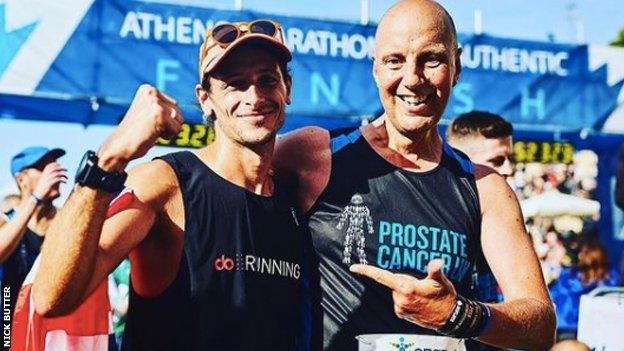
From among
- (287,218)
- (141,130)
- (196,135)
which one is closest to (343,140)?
(287,218)

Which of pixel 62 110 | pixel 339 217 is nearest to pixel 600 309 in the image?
pixel 339 217

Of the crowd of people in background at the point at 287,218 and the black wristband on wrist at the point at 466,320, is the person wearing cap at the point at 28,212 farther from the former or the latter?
the black wristband on wrist at the point at 466,320

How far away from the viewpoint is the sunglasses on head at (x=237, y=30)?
309 cm

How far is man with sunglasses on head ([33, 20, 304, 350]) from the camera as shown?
8.20 ft

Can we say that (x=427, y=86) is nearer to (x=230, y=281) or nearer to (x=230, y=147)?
(x=230, y=147)

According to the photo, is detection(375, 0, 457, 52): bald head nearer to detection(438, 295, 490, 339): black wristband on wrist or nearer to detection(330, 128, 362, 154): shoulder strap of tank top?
detection(330, 128, 362, 154): shoulder strap of tank top

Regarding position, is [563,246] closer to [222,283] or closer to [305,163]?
[305,163]

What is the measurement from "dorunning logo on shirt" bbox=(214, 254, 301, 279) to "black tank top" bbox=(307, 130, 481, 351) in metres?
0.23

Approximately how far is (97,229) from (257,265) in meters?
0.54

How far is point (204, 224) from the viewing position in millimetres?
2807

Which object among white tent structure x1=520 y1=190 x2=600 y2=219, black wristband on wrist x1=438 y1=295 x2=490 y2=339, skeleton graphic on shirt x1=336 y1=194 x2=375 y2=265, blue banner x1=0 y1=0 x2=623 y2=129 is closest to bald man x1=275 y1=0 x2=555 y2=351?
skeleton graphic on shirt x1=336 y1=194 x2=375 y2=265

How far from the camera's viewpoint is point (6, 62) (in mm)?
8336

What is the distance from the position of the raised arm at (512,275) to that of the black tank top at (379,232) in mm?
54

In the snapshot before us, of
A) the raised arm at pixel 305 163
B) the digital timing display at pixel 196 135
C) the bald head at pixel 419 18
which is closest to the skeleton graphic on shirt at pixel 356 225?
the raised arm at pixel 305 163
